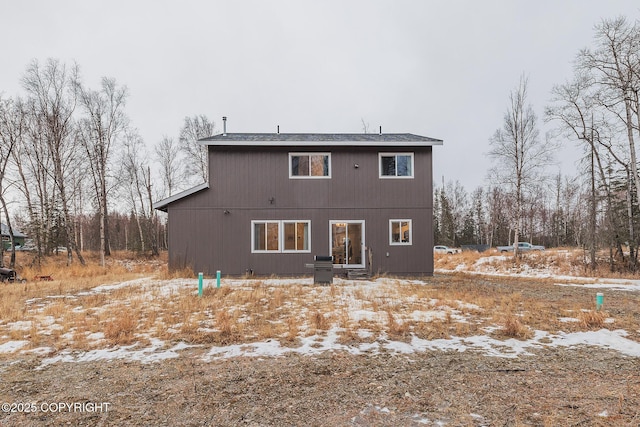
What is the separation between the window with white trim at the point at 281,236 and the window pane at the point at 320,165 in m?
2.16

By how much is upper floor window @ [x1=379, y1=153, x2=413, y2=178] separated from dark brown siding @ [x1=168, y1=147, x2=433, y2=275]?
259mm

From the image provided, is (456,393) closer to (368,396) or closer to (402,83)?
(368,396)

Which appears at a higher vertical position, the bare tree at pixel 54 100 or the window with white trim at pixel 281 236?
the bare tree at pixel 54 100

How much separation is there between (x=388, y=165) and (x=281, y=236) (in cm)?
545

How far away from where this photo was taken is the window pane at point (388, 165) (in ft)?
44.5

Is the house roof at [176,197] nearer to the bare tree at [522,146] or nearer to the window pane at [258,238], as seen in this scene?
the window pane at [258,238]

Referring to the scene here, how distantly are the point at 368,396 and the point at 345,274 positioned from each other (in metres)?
9.83

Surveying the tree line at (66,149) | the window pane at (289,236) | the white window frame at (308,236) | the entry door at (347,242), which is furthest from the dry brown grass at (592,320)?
the tree line at (66,149)

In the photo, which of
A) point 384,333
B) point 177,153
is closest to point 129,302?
point 384,333

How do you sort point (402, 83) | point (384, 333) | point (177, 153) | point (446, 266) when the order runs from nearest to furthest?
point (384, 333), point (446, 266), point (177, 153), point (402, 83)

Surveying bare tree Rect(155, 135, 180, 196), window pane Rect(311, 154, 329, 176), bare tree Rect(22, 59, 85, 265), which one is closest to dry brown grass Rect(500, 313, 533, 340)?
window pane Rect(311, 154, 329, 176)

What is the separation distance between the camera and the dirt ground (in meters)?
2.90

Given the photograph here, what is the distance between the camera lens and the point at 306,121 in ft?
238

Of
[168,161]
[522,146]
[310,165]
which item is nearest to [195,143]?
[168,161]
